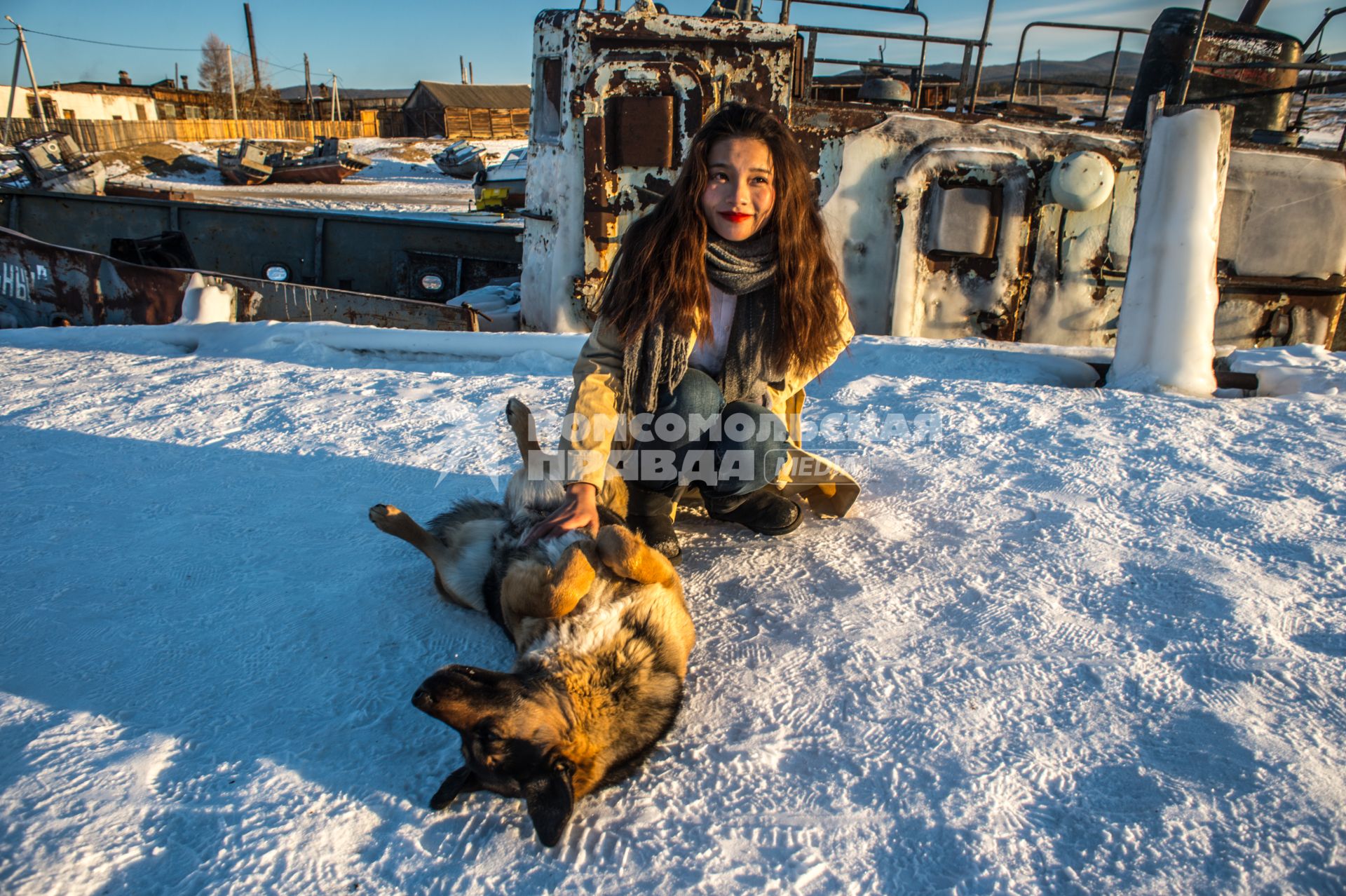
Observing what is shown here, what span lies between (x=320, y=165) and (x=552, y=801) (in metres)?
25.3

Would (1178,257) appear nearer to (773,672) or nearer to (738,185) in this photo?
(738,185)

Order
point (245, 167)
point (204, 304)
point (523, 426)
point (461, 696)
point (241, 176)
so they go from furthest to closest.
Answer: point (241, 176), point (245, 167), point (204, 304), point (523, 426), point (461, 696)

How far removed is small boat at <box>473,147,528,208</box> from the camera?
1386 centimetres

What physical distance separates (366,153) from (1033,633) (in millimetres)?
31349

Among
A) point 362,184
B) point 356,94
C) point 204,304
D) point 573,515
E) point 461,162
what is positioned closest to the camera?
point 573,515

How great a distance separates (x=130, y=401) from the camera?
369cm

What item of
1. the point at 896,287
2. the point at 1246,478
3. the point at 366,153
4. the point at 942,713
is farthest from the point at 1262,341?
the point at 366,153

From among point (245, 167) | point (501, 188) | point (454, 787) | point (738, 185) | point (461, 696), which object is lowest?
point (454, 787)

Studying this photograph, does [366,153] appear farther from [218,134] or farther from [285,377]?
[285,377]

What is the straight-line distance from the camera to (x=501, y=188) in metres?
14.1

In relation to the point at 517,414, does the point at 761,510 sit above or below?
below

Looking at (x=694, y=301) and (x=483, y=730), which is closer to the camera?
(x=483, y=730)

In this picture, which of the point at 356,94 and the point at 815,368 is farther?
the point at 356,94

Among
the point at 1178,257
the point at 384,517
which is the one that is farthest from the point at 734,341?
the point at 1178,257
